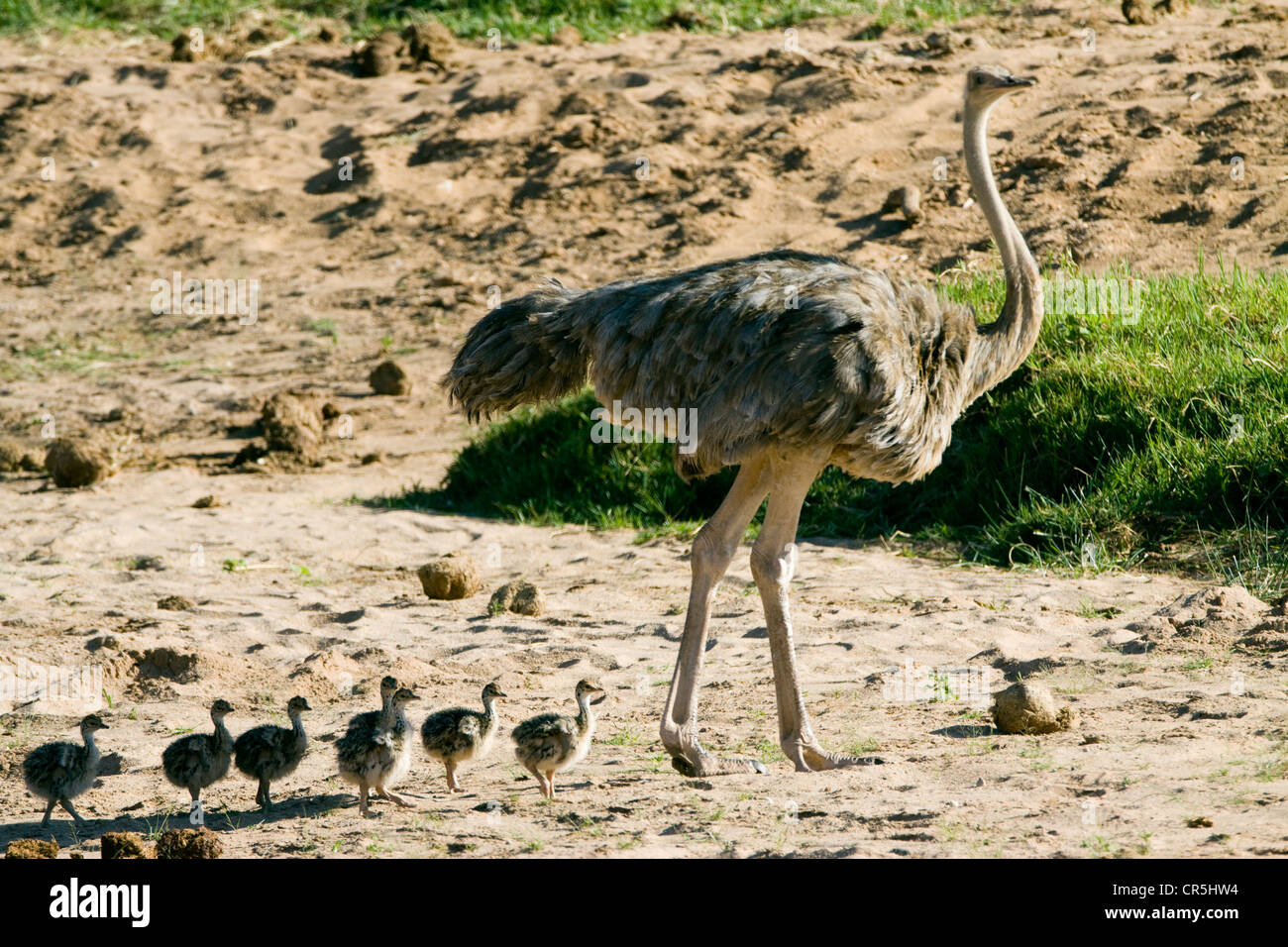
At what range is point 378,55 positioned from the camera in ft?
49.6

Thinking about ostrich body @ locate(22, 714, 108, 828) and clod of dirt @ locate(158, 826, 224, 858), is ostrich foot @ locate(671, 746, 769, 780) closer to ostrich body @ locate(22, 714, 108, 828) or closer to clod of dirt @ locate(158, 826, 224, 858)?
clod of dirt @ locate(158, 826, 224, 858)

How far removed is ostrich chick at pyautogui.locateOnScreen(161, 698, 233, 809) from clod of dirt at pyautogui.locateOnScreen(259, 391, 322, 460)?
17.7 feet

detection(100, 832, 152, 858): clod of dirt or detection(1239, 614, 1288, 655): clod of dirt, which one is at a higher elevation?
detection(1239, 614, 1288, 655): clod of dirt

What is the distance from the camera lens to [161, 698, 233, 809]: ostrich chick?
5238 millimetres

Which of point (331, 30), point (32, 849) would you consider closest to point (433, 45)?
point (331, 30)

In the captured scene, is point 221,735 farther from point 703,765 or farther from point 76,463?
point 76,463

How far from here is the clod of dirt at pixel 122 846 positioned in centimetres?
472

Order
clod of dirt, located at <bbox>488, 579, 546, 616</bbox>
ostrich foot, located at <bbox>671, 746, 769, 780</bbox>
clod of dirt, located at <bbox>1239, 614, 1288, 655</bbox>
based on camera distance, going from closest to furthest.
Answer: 1. ostrich foot, located at <bbox>671, 746, 769, 780</bbox>
2. clod of dirt, located at <bbox>1239, 614, 1288, 655</bbox>
3. clod of dirt, located at <bbox>488, 579, 546, 616</bbox>

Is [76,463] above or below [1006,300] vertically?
below

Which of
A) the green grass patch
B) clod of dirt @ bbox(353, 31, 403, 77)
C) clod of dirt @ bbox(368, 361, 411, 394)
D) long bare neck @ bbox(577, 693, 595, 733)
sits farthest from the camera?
clod of dirt @ bbox(353, 31, 403, 77)

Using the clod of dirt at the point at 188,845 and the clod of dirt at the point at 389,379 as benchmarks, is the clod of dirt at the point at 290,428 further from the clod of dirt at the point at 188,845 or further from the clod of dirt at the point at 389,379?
the clod of dirt at the point at 188,845

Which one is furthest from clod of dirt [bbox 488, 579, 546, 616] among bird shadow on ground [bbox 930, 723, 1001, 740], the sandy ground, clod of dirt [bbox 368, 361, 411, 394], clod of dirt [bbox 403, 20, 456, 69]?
clod of dirt [bbox 403, 20, 456, 69]

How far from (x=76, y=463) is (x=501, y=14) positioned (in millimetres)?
7345
